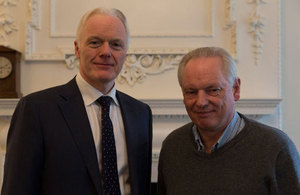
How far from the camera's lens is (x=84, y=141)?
1446mm

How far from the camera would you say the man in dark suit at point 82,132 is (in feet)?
4.54

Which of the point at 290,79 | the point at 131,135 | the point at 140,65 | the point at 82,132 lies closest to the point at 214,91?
the point at 131,135

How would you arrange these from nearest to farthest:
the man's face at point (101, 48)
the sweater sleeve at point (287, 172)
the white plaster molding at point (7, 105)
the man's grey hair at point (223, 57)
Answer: the sweater sleeve at point (287, 172), the man's grey hair at point (223, 57), the man's face at point (101, 48), the white plaster molding at point (7, 105)

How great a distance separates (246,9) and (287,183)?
1969mm

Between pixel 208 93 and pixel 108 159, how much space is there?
0.51m

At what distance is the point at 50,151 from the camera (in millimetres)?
1395

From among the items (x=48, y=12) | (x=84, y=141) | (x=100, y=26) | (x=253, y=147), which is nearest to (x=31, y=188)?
(x=84, y=141)

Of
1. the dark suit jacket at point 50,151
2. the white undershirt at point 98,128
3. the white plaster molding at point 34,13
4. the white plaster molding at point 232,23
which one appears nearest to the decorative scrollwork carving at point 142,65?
the white plaster molding at point 232,23

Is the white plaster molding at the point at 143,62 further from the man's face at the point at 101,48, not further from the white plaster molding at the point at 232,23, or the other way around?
the man's face at the point at 101,48

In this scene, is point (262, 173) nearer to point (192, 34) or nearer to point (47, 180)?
point (47, 180)

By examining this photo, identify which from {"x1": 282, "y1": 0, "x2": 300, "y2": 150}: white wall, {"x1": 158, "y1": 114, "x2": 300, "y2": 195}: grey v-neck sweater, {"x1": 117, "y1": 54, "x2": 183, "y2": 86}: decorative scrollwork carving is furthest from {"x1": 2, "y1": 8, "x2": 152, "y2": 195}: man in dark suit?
{"x1": 282, "y1": 0, "x2": 300, "y2": 150}: white wall

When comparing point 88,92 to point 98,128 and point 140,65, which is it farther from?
point 140,65

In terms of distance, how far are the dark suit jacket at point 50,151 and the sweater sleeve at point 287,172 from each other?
708 millimetres

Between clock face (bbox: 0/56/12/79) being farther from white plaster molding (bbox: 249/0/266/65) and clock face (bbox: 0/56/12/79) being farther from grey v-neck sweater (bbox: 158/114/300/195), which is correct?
white plaster molding (bbox: 249/0/266/65)
